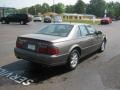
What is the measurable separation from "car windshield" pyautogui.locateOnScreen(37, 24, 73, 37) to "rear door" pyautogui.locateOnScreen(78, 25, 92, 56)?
46cm

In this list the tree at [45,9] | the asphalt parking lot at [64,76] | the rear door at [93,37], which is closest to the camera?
the asphalt parking lot at [64,76]

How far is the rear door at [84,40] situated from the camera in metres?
7.88

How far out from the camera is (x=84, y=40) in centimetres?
808

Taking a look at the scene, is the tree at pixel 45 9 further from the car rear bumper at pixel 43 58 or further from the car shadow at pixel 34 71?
the car rear bumper at pixel 43 58

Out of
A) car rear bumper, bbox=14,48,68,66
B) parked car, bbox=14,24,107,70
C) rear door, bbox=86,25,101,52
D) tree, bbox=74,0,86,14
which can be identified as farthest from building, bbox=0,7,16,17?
tree, bbox=74,0,86,14

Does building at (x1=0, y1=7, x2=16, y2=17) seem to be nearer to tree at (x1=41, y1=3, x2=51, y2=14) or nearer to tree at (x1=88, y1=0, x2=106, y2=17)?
tree at (x1=41, y1=3, x2=51, y2=14)

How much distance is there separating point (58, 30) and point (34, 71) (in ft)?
5.47

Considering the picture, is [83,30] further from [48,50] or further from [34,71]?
[34,71]

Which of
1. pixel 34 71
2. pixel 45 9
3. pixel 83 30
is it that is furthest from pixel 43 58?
pixel 45 9

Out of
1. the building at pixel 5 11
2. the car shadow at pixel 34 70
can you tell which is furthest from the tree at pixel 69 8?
the car shadow at pixel 34 70

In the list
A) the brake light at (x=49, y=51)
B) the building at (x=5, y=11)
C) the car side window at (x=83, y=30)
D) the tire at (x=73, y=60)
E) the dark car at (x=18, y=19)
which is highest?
the building at (x=5, y=11)

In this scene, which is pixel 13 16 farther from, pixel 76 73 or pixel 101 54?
pixel 76 73

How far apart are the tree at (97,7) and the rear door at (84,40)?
475ft

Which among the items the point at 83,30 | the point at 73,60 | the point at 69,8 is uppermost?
the point at 69,8
